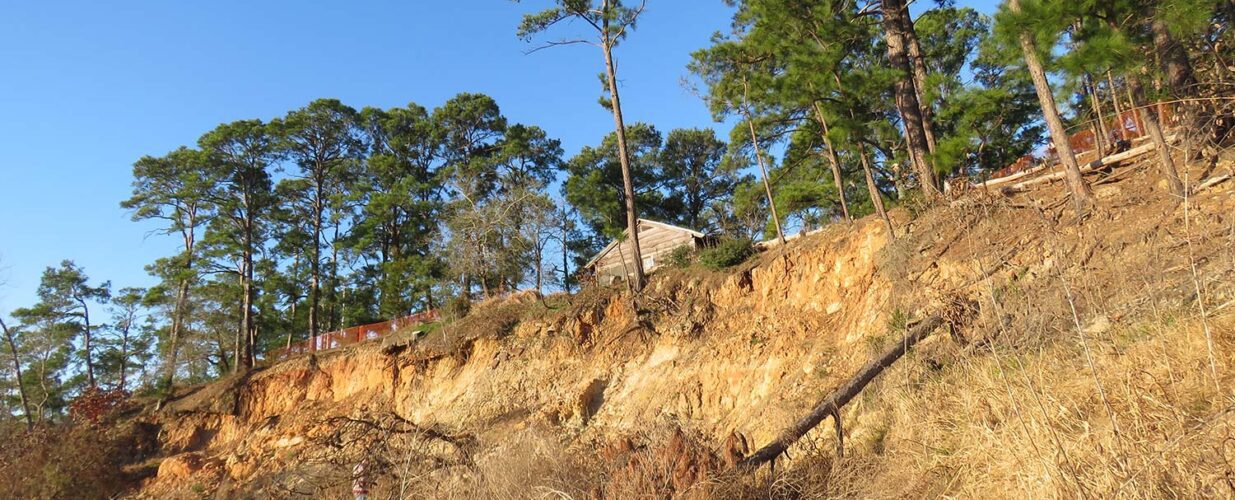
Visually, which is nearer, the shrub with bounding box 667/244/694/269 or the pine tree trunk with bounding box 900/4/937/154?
the pine tree trunk with bounding box 900/4/937/154

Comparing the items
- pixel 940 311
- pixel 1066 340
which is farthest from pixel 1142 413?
pixel 940 311

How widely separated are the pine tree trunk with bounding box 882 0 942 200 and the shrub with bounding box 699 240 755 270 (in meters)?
4.74

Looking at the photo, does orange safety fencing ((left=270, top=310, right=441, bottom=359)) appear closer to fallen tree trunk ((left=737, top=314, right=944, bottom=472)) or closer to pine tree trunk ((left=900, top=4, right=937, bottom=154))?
pine tree trunk ((left=900, top=4, right=937, bottom=154))

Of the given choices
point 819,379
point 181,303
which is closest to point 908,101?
point 819,379

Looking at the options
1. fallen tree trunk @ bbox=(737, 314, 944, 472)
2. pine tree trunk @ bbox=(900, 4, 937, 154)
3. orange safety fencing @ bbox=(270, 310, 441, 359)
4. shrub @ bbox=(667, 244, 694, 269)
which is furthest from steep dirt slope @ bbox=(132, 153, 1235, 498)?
pine tree trunk @ bbox=(900, 4, 937, 154)

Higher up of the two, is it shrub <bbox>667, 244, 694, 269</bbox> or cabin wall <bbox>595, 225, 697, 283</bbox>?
cabin wall <bbox>595, 225, 697, 283</bbox>

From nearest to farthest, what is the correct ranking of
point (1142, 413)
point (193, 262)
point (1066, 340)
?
point (1142, 413) → point (1066, 340) → point (193, 262)

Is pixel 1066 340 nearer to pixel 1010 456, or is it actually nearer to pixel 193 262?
pixel 1010 456

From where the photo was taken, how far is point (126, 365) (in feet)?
119

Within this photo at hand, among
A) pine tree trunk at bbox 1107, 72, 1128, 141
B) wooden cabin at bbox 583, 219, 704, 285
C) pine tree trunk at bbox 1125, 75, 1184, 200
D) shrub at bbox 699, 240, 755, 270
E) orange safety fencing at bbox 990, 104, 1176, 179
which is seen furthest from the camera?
wooden cabin at bbox 583, 219, 704, 285

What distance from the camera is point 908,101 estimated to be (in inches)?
555

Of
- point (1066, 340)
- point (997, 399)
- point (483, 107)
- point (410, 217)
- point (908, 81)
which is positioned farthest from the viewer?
point (483, 107)

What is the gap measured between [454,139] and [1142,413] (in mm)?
33815

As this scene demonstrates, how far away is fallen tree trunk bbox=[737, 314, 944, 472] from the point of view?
554 centimetres
